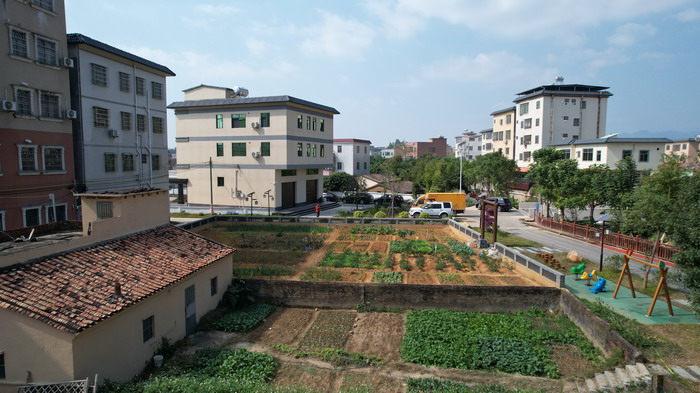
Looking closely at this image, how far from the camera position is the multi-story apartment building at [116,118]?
971 inches

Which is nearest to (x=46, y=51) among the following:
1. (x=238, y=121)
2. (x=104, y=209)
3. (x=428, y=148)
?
(x=104, y=209)

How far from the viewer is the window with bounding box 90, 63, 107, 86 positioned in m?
25.2

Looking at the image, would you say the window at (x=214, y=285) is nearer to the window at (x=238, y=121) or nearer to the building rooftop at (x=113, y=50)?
the building rooftop at (x=113, y=50)

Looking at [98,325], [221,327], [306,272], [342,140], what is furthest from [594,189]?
[342,140]

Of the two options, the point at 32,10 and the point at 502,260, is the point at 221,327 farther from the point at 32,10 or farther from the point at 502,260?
the point at 32,10

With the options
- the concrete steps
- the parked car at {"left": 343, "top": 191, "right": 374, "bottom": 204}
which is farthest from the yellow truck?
the concrete steps

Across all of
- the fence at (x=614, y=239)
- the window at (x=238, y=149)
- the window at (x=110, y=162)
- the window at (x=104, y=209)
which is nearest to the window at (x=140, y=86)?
the window at (x=110, y=162)

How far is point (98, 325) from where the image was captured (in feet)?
31.3

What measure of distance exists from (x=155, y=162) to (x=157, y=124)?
2.82 metres

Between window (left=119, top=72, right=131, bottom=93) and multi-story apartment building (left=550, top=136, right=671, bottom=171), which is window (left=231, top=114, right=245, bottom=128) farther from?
multi-story apartment building (left=550, top=136, right=671, bottom=171)

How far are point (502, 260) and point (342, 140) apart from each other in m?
54.7

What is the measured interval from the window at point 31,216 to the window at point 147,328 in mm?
14607

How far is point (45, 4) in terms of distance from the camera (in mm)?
21984

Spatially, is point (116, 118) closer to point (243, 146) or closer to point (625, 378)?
point (243, 146)
